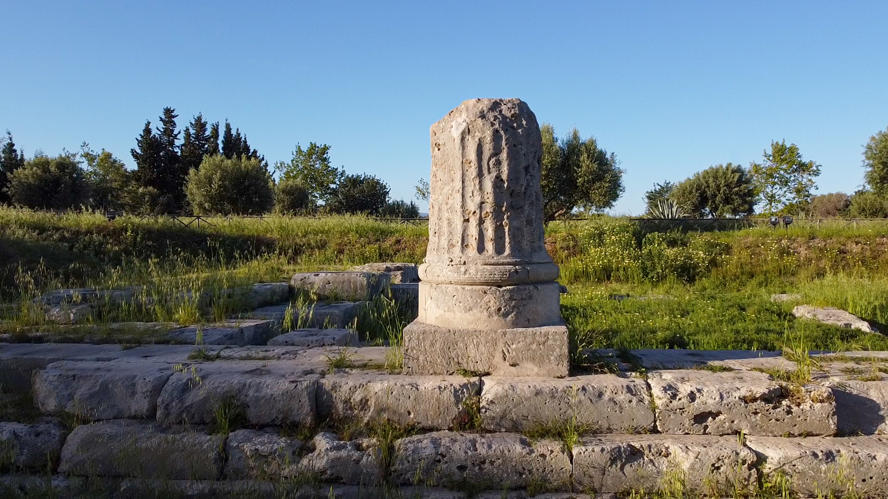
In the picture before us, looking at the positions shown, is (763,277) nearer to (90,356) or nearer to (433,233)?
(433,233)

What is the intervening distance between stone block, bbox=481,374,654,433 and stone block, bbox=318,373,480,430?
0.63 ft

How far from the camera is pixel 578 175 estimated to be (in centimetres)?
2877

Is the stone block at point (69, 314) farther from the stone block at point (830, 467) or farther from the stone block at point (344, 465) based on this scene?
the stone block at point (830, 467)

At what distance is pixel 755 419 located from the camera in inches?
121

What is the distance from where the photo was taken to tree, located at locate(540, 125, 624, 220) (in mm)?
28516

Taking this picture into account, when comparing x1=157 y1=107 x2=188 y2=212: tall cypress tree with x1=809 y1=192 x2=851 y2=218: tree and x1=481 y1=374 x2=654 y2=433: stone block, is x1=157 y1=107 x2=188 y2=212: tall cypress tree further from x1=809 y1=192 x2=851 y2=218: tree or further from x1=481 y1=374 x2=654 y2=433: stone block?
x1=809 y1=192 x2=851 y2=218: tree

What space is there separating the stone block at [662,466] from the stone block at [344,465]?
1.14 metres

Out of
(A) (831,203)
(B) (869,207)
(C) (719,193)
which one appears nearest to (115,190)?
(C) (719,193)

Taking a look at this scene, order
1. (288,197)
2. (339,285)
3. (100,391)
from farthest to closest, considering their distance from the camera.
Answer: (288,197) → (339,285) → (100,391)

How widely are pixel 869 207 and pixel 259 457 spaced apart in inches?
1586

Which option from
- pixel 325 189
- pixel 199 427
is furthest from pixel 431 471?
pixel 325 189

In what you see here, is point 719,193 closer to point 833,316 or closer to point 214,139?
point 833,316

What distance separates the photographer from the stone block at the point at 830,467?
2.77 meters

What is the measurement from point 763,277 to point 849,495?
10.0 meters
